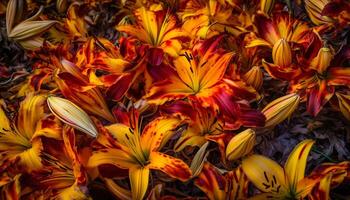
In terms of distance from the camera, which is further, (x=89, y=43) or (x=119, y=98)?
(x=89, y=43)

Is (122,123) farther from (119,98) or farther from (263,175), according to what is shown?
(263,175)

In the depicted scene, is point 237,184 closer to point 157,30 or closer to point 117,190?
point 117,190

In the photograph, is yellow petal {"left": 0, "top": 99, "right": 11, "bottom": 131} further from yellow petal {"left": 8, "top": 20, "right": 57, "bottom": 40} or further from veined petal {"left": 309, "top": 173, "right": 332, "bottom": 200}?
veined petal {"left": 309, "top": 173, "right": 332, "bottom": 200}

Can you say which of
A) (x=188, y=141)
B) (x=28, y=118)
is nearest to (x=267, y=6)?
(x=188, y=141)

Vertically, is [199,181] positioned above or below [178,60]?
below

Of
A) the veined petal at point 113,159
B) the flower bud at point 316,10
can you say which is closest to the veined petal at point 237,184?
the veined petal at point 113,159

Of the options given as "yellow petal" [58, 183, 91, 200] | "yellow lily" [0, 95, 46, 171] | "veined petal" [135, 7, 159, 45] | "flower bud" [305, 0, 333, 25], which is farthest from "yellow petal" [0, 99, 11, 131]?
"flower bud" [305, 0, 333, 25]

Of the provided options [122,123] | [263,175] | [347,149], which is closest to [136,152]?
[122,123]
